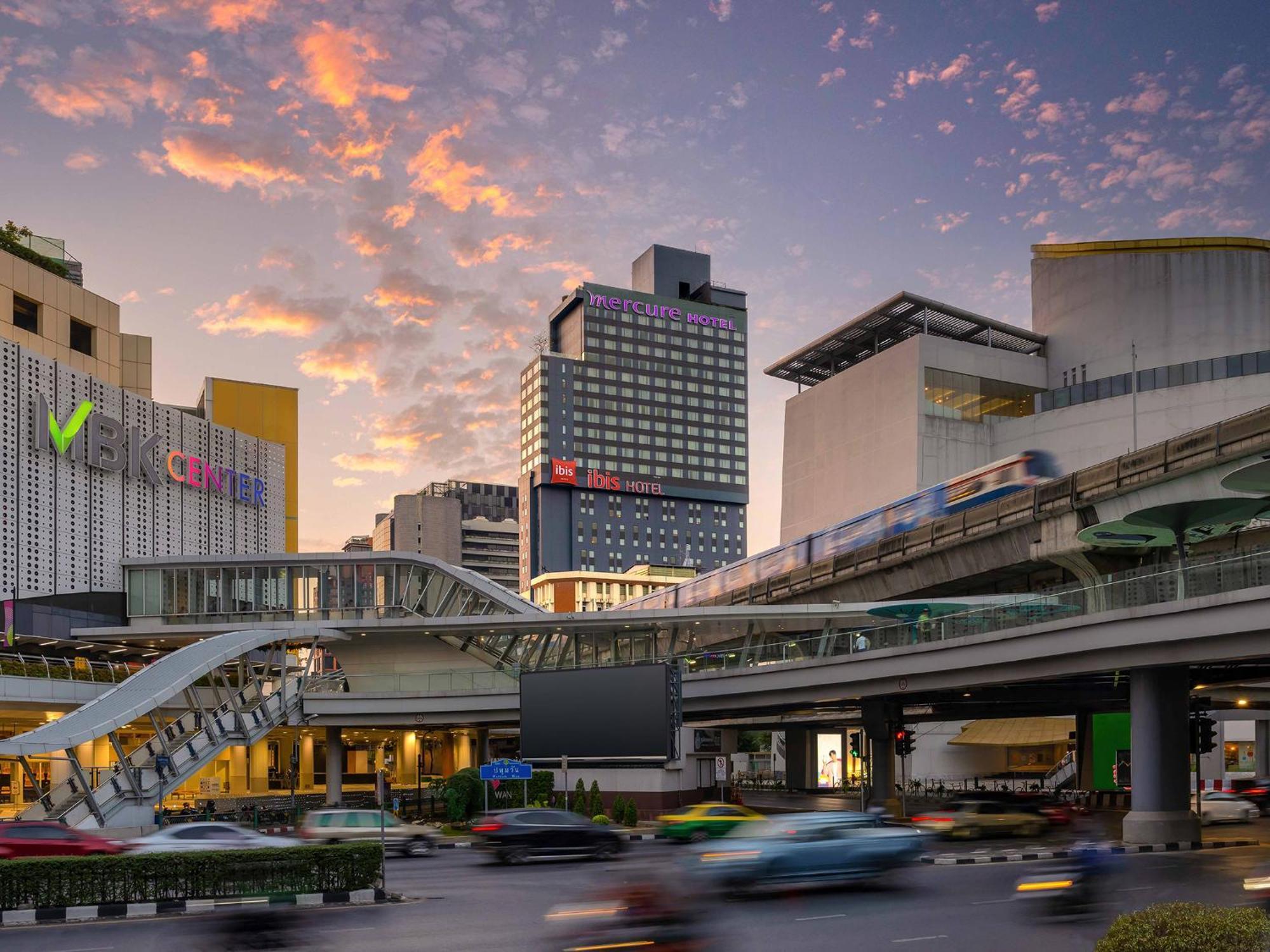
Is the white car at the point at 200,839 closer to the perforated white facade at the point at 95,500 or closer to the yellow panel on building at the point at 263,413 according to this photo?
the perforated white facade at the point at 95,500

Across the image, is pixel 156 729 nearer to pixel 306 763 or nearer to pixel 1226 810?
pixel 306 763

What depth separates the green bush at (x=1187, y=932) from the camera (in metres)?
12.0

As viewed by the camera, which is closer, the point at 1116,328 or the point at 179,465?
the point at 179,465

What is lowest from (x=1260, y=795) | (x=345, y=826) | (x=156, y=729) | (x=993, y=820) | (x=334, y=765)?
(x=1260, y=795)

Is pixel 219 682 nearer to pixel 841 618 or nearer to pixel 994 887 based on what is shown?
pixel 841 618

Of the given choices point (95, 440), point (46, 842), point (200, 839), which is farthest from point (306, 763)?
point (200, 839)

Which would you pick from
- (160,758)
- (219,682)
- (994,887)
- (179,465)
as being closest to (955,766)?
(219,682)

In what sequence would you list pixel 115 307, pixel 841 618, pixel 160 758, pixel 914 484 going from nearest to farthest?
1. pixel 160 758
2. pixel 841 618
3. pixel 115 307
4. pixel 914 484

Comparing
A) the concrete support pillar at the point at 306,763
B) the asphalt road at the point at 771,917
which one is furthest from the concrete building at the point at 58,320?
the asphalt road at the point at 771,917

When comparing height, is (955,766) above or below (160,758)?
below

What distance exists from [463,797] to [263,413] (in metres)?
52.1

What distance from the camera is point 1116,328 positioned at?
101688 millimetres

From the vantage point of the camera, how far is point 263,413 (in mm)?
94312

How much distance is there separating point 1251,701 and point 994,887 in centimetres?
4074
